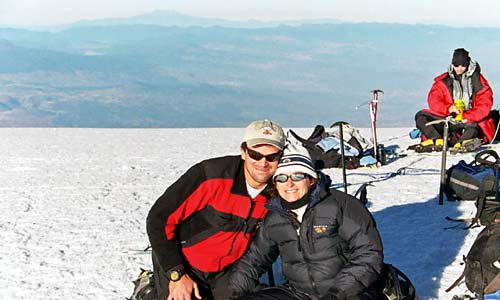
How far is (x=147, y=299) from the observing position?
13.8 ft

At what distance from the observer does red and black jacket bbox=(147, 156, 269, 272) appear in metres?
3.83

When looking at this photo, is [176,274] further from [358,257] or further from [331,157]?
[331,157]

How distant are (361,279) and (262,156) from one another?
86cm

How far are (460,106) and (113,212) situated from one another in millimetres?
5441

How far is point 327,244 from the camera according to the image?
140 inches

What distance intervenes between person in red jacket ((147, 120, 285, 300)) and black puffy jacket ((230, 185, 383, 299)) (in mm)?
239

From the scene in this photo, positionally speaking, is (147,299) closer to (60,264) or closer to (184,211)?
(184,211)

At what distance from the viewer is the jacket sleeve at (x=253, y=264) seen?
3.78m

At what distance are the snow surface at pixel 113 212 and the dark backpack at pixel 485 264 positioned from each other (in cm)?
53

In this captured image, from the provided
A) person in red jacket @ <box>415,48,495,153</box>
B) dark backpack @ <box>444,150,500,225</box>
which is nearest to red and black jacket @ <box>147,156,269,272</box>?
dark backpack @ <box>444,150,500,225</box>

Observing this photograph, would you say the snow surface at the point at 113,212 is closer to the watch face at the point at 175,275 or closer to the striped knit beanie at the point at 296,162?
the watch face at the point at 175,275

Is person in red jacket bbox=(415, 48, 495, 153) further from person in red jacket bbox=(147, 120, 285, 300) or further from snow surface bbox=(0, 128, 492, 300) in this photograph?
person in red jacket bbox=(147, 120, 285, 300)

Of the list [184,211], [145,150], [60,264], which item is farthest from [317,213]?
[145,150]

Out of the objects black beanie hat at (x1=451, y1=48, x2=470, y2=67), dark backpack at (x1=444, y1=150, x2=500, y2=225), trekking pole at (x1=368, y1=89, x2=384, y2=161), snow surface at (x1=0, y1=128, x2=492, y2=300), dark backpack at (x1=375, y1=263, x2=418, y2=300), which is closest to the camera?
dark backpack at (x1=375, y1=263, x2=418, y2=300)
